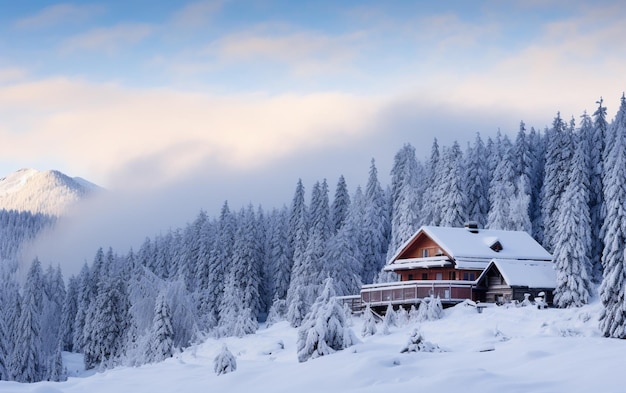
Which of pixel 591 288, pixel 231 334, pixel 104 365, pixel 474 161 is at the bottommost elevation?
pixel 104 365

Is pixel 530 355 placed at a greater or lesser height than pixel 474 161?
lesser

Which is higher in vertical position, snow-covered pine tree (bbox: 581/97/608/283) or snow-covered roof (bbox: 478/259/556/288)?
snow-covered pine tree (bbox: 581/97/608/283)

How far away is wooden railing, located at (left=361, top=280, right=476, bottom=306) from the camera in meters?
50.2

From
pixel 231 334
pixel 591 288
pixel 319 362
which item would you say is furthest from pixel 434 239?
pixel 319 362

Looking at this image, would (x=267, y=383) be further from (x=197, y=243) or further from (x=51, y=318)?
(x=51, y=318)

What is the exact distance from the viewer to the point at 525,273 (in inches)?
2025

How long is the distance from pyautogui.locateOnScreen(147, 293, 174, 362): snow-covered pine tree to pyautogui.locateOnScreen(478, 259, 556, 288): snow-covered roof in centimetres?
2209

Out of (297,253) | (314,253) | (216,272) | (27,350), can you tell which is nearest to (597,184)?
(314,253)

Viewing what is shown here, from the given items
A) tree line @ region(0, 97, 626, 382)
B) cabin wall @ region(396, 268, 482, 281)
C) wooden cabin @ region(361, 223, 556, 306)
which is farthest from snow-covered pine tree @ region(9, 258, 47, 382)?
cabin wall @ region(396, 268, 482, 281)

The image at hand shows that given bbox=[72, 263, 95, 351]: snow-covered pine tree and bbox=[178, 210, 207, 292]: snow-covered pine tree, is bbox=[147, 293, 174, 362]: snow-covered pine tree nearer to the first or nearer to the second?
bbox=[178, 210, 207, 292]: snow-covered pine tree

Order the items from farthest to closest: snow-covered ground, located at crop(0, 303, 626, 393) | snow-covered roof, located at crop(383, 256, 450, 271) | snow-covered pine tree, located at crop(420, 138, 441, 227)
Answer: snow-covered pine tree, located at crop(420, 138, 441, 227) < snow-covered roof, located at crop(383, 256, 450, 271) < snow-covered ground, located at crop(0, 303, 626, 393)

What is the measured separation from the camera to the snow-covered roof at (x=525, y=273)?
50.1 m

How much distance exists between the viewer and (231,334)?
182ft

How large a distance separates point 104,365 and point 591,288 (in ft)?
162
